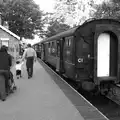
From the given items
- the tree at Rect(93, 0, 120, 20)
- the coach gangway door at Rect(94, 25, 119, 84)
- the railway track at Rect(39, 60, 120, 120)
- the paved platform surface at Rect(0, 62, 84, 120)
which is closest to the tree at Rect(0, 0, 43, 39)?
the tree at Rect(93, 0, 120, 20)

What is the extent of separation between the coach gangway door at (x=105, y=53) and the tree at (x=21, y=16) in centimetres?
3420

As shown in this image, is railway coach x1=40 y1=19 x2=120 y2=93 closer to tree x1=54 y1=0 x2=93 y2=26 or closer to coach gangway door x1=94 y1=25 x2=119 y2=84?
coach gangway door x1=94 y1=25 x2=119 y2=84

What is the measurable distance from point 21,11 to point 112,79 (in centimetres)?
3556

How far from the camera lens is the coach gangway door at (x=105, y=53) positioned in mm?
8656

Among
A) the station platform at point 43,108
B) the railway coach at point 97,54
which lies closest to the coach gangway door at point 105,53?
the railway coach at point 97,54

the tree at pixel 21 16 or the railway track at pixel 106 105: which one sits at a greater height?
the tree at pixel 21 16

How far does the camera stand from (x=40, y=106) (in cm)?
632

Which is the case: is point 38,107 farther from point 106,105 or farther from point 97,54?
point 106,105

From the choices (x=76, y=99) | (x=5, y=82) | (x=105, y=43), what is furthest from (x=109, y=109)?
(x=5, y=82)

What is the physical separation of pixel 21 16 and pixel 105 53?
34.9 m

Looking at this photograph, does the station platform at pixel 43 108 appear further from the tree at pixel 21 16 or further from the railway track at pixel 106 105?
the tree at pixel 21 16

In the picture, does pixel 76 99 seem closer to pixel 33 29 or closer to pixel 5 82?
pixel 5 82

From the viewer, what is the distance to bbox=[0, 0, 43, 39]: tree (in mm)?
41656

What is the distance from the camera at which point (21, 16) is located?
1645 inches
